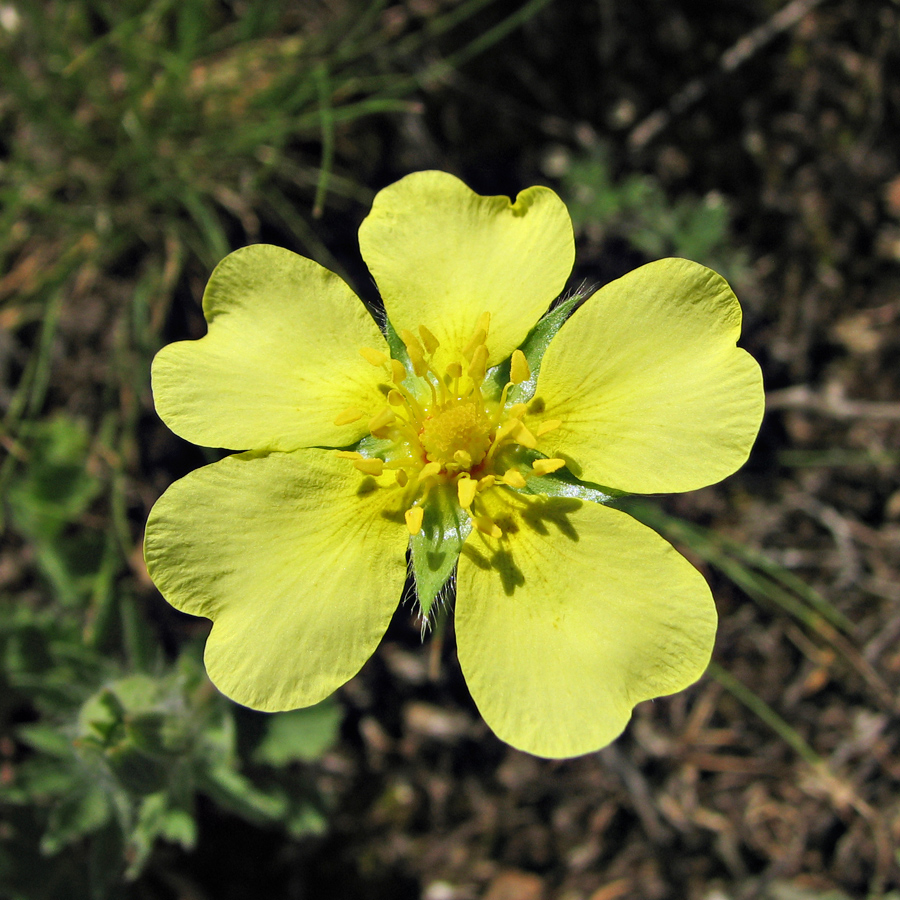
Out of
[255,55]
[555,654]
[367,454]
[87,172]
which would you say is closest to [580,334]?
[367,454]

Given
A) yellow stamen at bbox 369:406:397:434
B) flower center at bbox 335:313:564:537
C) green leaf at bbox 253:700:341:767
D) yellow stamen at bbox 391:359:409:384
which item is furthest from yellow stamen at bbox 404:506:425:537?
green leaf at bbox 253:700:341:767

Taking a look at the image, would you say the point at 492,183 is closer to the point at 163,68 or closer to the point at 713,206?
the point at 713,206

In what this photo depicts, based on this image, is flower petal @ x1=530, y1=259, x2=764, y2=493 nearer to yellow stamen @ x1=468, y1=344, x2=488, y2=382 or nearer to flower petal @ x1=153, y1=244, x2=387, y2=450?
yellow stamen @ x1=468, y1=344, x2=488, y2=382

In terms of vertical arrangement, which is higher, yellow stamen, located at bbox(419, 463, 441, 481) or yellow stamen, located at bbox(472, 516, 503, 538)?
yellow stamen, located at bbox(419, 463, 441, 481)

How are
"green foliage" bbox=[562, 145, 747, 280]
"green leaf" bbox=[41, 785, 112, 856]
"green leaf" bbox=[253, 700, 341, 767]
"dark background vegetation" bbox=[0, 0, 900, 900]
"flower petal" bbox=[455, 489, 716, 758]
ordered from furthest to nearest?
"dark background vegetation" bbox=[0, 0, 900, 900], "green foliage" bbox=[562, 145, 747, 280], "green leaf" bbox=[253, 700, 341, 767], "green leaf" bbox=[41, 785, 112, 856], "flower petal" bbox=[455, 489, 716, 758]

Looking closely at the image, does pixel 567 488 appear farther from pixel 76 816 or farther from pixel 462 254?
pixel 76 816
